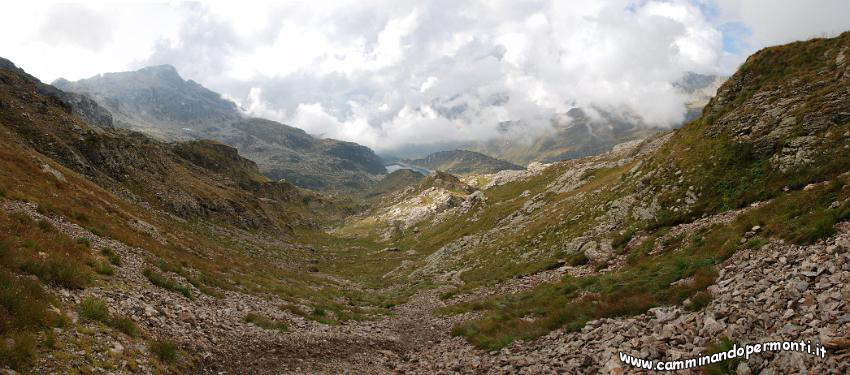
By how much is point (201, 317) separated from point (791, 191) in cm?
3547

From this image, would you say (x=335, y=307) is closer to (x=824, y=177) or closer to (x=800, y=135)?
(x=824, y=177)

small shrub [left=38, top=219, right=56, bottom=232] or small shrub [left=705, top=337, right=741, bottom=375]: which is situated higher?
small shrub [left=38, top=219, right=56, bottom=232]

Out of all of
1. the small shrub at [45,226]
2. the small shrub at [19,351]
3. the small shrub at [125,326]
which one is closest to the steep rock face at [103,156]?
the small shrub at [45,226]

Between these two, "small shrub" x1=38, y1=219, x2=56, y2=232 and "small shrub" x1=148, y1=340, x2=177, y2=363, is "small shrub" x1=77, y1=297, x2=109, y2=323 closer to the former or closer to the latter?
"small shrub" x1=148, y1=340, x2=177, y2=363

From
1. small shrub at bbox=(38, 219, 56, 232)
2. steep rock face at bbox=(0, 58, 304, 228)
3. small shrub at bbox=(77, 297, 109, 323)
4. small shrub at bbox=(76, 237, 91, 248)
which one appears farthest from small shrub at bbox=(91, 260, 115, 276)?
steep rock face at bbox=(0, 58, 304, 228)

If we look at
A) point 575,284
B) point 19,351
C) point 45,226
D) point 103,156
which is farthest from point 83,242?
point 103,156

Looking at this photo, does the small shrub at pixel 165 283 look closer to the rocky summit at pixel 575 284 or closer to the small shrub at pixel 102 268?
the rocky summit at pixel 575 284

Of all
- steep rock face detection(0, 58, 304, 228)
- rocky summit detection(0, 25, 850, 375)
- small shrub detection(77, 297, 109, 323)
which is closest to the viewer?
rocky summit detection(0, 25, 850, 375)

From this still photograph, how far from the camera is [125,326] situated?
14.2m

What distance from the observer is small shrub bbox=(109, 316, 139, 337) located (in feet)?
46.1

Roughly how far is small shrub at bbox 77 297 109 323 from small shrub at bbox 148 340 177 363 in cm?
192

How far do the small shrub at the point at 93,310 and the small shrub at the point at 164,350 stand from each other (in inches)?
75.4

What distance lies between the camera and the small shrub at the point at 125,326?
46.1 feet

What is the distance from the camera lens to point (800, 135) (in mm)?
28953
